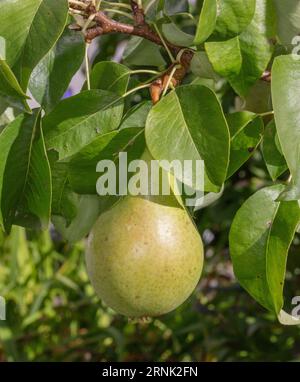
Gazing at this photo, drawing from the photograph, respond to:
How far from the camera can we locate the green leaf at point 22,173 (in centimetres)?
91

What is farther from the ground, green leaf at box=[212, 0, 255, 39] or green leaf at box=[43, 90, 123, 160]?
green leaf at box=[212, 0, 255, 39]

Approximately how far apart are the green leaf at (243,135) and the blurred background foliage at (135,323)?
700mm

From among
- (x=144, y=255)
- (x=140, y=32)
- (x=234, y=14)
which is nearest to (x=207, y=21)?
(x=234, y=14)

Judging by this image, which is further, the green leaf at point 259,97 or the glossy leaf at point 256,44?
the green leaf at point 259,97

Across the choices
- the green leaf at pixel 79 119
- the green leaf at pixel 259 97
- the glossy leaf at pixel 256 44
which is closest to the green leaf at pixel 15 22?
the green leaf at pixel 79 119

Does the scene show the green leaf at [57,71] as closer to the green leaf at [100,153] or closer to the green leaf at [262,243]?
the green leaf at [100,153]

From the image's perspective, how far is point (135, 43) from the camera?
43.8 inches

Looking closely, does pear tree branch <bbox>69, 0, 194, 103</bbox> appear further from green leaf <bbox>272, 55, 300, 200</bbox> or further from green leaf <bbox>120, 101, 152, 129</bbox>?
green leaf <bbox>272, 55, 300, 200</bbox>

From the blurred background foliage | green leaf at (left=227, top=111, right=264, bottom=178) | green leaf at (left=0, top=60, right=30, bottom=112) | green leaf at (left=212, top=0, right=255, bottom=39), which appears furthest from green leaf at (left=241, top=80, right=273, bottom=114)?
the blurred background foliage

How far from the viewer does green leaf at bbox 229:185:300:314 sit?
0.91m

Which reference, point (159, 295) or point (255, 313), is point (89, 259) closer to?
point (159, 295)

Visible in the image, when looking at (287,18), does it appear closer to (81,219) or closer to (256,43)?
(256,43)

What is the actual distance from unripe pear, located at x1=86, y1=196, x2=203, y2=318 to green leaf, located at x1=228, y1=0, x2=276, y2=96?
171 millimetres

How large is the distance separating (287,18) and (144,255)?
30 cm
